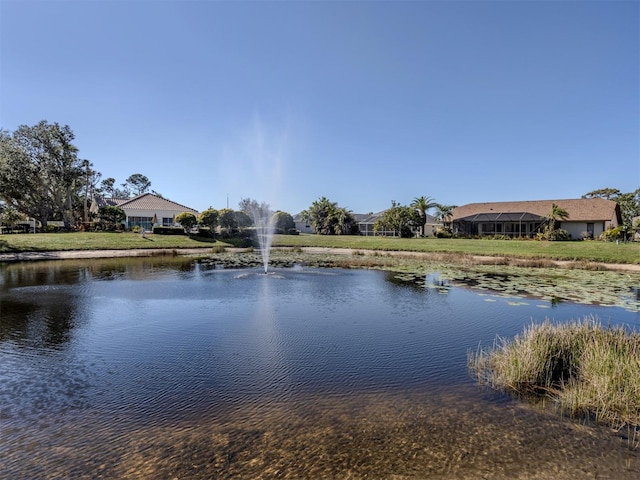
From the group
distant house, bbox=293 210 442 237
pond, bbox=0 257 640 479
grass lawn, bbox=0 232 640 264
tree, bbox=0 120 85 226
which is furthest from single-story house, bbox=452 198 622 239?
tree, bbox=0 120 85 226

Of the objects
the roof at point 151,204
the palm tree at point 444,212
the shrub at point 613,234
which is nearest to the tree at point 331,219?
the palm tree at point 444,212

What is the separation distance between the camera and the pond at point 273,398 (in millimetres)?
4387

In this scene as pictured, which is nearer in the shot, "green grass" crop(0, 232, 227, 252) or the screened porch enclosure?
"green grass" crop(0, 232, 227, 252)

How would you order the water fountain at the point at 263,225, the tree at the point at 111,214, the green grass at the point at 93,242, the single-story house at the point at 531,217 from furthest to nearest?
1. the tree at the point at 111,214
2. the single-story house at the point at 531,217
3. the water fountain at the point at 263,225
4. the green grass at the point at 93,242

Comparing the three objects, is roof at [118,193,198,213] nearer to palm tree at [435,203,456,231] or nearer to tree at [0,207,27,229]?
tree at [0,207,27,229]

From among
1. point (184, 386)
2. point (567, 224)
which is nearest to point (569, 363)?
point (184, 386)

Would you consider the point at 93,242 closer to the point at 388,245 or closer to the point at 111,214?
the point at 111,214

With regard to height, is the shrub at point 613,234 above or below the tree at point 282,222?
below

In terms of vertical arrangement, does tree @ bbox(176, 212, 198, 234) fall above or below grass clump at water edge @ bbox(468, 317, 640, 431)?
above

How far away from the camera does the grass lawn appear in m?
27.2

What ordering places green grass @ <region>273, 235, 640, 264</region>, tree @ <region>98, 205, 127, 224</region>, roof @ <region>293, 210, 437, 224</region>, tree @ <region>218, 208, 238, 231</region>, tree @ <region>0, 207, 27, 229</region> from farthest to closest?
1. roof @ <region>293, 210, 437, 224</region>
2. tree @ <region>0, 207, 27, 229</region>
3. tree @ <region>98, 205, 127, 224</region>
4. tree @ <region>218, 208, 238, 231</region>
5. green grass @ <region>273, 235, 640, 264</region>

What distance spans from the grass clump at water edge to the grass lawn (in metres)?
22.6

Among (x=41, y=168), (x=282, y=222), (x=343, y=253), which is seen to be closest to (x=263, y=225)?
(x=282, y=222)

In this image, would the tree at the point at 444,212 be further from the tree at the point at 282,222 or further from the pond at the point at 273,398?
the pond at the point at 273,398
